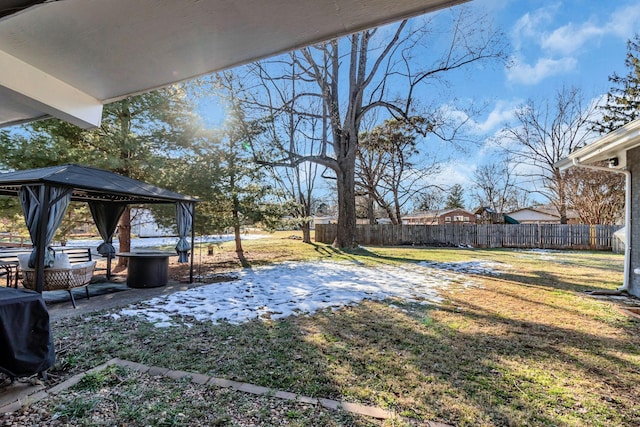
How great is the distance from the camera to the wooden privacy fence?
15.3 metres

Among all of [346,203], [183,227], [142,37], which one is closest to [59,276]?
[183,227]

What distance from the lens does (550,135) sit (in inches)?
901

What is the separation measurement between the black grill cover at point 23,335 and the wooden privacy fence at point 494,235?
14.3 m

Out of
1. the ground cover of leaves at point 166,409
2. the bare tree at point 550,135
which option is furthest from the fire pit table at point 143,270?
the bare tree at point 550,135

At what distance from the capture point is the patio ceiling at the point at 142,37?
5.26 feet

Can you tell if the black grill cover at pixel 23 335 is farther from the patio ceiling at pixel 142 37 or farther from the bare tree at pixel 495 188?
the bare tree at pixel 495 188

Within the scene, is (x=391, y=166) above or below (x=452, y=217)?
above

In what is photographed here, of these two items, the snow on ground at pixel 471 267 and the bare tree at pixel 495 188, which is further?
the bare tree at pixel 495 188

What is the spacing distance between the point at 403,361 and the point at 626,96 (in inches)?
876

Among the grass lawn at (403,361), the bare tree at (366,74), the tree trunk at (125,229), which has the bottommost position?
the grass lawn at (403,361)

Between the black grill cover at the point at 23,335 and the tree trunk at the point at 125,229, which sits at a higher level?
the tree trunk at the point at 125,229

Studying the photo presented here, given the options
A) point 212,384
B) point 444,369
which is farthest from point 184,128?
point 444,369

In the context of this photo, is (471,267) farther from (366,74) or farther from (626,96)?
(626,96)

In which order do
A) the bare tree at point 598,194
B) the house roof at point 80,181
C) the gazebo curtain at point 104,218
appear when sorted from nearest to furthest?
the house roof at point 80,181, the gazebo curtain at point 104,218, the bare tree at point 598,194
